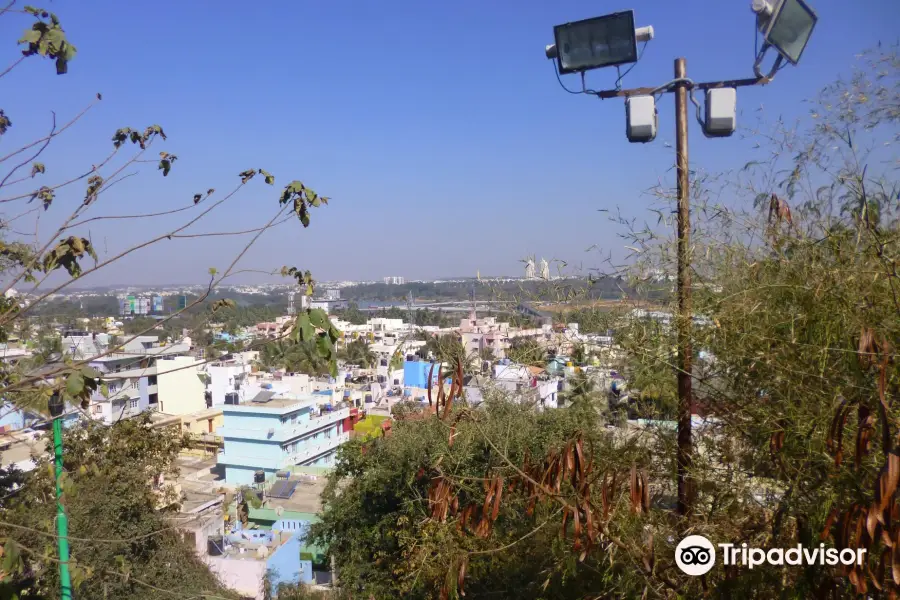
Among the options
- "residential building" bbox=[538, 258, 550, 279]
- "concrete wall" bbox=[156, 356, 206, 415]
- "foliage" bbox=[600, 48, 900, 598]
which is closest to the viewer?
"foliage" bbox=[600, 48, 900, 598]

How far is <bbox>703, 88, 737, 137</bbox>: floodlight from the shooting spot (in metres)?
2.02

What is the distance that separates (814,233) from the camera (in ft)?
5.89

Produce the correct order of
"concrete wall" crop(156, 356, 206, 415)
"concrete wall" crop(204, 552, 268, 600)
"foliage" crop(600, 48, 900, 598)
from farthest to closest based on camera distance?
"concrete wall" crop(156, 356, 206, 415) < "concrete wall" crop(204, 552, 268, 600) < "foliage" crop(600, 48, 900, 598)

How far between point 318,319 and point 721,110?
4.74 feet

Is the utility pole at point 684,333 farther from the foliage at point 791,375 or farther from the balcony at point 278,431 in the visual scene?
the balcony at point 278,431

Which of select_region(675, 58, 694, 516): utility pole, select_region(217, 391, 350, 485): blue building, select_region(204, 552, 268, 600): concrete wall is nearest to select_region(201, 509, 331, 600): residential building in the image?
select_region(204, 552, 268, 600): concrete wall

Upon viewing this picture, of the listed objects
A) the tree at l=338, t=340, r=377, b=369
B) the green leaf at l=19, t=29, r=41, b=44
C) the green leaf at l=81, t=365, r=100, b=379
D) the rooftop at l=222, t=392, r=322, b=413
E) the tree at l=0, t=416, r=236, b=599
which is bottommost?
the tree at l=338, t=340, r=377, b=369

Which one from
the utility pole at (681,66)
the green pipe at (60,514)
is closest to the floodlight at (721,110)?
the utility pole at (681,66)

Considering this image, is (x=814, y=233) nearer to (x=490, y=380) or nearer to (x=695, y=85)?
(x=695, y=85)

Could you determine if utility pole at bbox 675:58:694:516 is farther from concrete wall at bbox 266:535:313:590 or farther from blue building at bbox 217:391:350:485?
blue building at bbox 217:391:350:485

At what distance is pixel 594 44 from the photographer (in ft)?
7.09

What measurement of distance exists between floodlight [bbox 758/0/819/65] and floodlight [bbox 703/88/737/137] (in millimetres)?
207

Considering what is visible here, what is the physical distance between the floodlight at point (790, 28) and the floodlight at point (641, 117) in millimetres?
415

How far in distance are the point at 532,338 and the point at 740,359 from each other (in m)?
0.68
